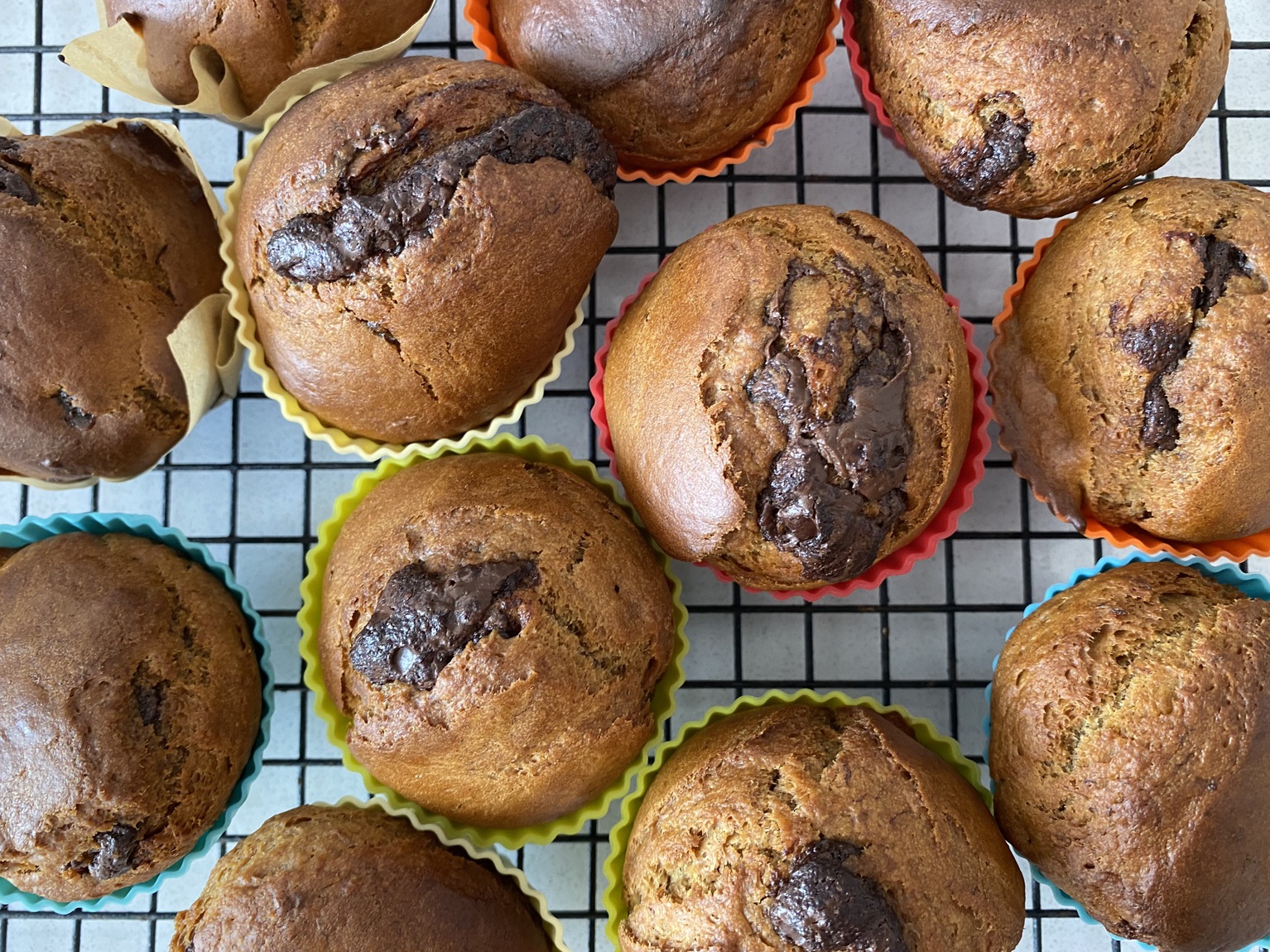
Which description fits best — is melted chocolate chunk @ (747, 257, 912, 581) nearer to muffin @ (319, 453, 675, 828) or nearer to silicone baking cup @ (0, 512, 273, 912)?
muffin @ (319, 453, 675, 828)

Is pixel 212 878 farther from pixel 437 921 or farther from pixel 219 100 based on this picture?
pixel 219 100

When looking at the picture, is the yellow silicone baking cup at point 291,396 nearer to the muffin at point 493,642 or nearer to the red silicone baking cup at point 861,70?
the muffin at point 493,642

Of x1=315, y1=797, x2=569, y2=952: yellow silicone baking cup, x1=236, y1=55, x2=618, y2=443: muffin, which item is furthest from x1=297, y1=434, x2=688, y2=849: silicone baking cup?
x1=236, y1=55, x2=618, y2=443: muffin

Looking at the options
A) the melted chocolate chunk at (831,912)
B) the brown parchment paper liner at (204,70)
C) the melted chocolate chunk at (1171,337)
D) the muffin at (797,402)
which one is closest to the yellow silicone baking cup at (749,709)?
the muffin at (797,402)

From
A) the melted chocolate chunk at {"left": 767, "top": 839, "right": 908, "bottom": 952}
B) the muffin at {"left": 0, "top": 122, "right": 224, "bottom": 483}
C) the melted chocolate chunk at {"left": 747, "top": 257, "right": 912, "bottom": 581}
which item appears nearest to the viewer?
the melted chocolate chunk at {"left": 767, "top": 839, "right": 908, "bottom": 952}

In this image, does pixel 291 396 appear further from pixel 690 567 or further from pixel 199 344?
pixel 690 567

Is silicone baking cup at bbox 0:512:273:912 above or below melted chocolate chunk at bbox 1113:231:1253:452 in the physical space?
below
